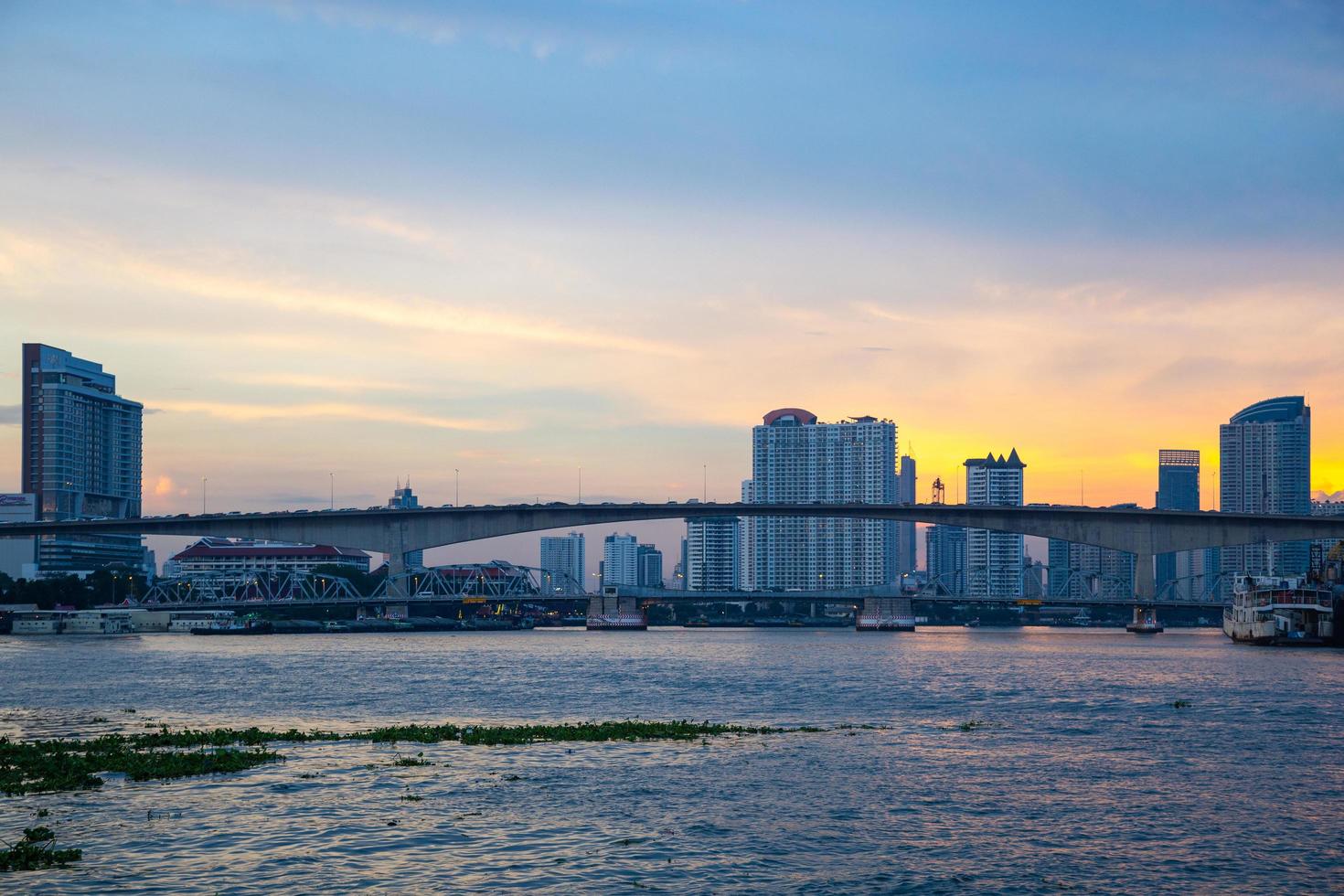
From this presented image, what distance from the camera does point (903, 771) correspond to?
3931 cm

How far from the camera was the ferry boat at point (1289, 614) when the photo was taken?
5138 inches

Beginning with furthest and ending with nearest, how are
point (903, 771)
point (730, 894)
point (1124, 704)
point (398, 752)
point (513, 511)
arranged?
point (513, 511), point (1124, 704), point (398, 752), point (903, 771), point (730, 894)

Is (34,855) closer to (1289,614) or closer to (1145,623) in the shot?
(1289,614)

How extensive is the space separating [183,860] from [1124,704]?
1879 inches

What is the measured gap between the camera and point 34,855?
2623 centimetres

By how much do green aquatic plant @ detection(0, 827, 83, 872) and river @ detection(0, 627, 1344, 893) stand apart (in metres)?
0.43

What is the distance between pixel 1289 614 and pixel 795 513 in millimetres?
67804

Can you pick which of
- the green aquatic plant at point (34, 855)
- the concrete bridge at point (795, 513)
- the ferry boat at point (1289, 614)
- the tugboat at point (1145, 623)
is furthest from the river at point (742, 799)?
Answer: the tugboat at point (1145, 623)

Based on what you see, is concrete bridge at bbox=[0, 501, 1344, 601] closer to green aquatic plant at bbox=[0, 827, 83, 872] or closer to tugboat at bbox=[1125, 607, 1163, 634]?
tugboat at bbox=[1125, 607, 1163, 634]

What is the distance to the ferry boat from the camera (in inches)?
5138

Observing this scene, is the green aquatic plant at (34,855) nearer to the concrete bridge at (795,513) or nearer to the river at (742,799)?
the river at (742,799)

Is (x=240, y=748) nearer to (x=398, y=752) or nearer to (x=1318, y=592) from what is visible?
(x=398, y=752)

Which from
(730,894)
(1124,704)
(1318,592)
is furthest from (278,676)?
(1318,592)

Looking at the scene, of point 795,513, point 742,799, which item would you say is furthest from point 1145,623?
point 742,799
